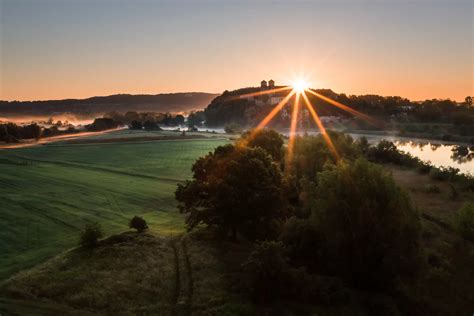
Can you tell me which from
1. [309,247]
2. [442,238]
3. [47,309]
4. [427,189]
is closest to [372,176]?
[309,247]

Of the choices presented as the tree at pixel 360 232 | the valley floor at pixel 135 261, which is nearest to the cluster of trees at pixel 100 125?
the valley floor at pixel 135 261

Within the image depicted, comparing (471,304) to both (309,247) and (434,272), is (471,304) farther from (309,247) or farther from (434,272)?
(309,247)

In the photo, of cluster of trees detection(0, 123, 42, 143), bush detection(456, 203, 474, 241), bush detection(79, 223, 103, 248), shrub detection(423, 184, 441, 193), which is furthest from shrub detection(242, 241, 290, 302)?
cluster of trees detection(0, 123, 42, 143)

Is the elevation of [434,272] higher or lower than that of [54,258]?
lower

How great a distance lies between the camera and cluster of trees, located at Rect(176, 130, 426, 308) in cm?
2522

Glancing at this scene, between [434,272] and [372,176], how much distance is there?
8184mm

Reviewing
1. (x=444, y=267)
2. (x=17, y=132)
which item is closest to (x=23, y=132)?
(x=17, y=132)

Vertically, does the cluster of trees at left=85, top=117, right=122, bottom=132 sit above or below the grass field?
above

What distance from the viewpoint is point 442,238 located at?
3844cm

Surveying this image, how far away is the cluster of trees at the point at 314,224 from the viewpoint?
2522cm

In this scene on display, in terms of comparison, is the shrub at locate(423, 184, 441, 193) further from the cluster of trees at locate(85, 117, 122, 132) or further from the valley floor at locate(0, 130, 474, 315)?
the cluster of trees at locate(85, 117, 122, 132)

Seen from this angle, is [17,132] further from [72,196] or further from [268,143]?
[72,196]

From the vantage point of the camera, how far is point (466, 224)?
37.4m

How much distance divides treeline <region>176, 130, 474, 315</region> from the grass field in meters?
6.15
